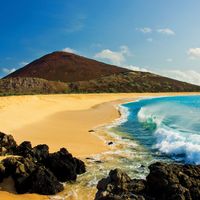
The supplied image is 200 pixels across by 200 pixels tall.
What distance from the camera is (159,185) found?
10.7 meters

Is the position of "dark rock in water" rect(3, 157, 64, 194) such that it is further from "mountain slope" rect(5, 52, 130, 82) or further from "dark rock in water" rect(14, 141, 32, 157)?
"mountain slope" rect(5, 52, 130, 82)

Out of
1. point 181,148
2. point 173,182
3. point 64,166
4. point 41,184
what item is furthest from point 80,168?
point 181,148

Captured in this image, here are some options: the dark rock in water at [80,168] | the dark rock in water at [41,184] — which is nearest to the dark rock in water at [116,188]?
the dark rock in water at [41,184]

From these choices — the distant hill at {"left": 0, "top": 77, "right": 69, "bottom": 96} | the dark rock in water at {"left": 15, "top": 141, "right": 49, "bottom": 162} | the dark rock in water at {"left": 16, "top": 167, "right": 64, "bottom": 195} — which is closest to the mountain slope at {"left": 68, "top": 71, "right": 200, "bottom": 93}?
the distant hill at {"left": 0, "top": 77, "right": 69, "bottom": 96}

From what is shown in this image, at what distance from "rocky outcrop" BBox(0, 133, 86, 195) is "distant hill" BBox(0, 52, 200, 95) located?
84.9 metres

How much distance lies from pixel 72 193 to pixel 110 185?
2.78m

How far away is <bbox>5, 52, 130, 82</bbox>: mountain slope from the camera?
487ft

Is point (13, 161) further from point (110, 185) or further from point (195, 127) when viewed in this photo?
point (195, 127)

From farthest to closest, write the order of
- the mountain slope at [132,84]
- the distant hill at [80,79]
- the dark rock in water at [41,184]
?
the mountain slope at [132,84]
the distant hill at [80,79]
the dark rock in water at [41,184]

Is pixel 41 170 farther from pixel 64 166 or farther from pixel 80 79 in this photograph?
pixel 80 79

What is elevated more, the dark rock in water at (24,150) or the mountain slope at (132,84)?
the mountain slope at (132,84)

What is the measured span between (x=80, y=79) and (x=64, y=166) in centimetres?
12796

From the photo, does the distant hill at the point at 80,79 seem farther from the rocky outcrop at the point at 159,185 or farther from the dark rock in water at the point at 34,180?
the rocky outcrop at the point at 159,185

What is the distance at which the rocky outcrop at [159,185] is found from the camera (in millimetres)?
10125
